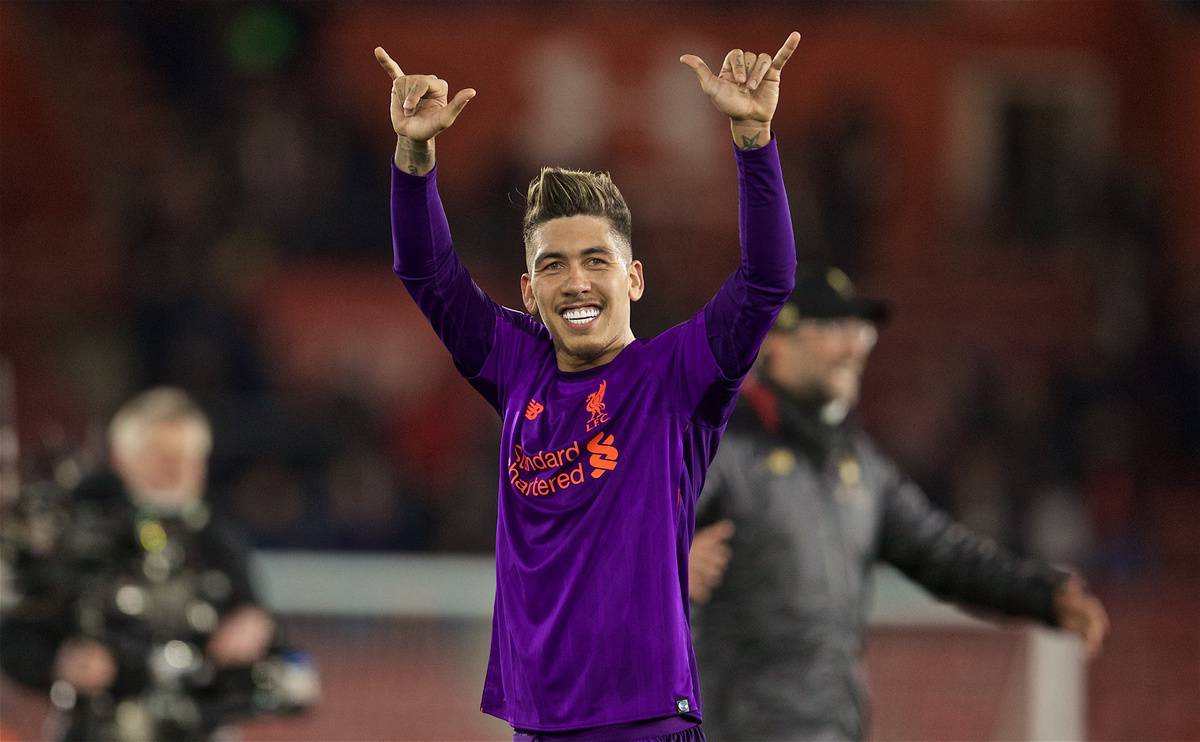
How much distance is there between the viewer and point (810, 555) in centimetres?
475

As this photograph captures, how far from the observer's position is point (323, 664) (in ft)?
25.6

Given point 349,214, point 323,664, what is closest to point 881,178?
point 349,214

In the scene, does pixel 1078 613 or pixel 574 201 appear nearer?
pixel 574 201

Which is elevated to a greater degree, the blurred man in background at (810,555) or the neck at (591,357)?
the neck at (591,357)

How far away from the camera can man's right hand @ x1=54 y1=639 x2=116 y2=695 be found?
5.27 metres

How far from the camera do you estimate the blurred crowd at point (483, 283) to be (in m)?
12.5

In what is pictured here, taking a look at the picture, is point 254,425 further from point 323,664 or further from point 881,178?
point 881,178

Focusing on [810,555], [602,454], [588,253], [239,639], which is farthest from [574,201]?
[239,639]

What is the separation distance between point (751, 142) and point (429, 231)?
580 mm

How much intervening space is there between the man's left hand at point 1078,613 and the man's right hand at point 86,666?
2.76 meters

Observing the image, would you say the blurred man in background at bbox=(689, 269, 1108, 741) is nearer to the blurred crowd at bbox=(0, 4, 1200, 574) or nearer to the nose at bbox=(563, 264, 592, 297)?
the nose at bbox=(563, 264, 592, 297)

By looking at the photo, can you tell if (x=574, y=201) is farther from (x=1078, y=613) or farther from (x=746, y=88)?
(x=1078, y=613)

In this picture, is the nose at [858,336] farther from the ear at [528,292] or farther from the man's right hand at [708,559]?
the ear at [528,292]

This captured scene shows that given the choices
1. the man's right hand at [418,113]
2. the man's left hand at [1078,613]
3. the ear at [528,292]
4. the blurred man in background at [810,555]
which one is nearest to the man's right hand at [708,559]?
the blurred man in background at [810,555]
